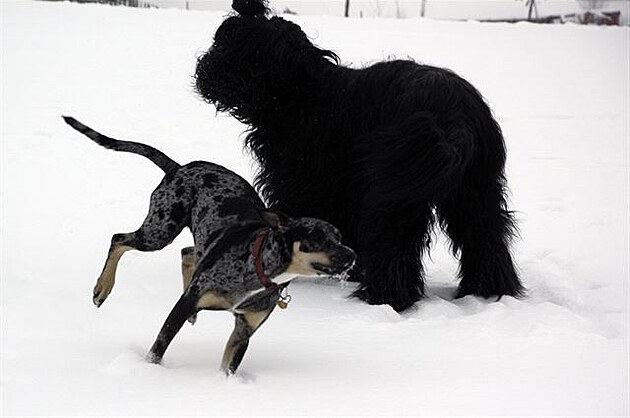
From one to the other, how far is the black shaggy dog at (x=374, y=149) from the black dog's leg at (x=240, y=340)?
4.20 ft

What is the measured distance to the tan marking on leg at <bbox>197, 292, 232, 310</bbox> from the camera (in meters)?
3.79

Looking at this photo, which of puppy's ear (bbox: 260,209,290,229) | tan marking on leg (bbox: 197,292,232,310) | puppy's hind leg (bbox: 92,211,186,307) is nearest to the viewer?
puppy's ear (bbox: 260,209,290,229)

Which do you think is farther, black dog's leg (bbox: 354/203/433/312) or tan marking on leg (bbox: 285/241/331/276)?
black dog's leg (bbox: 354/203/433/312)

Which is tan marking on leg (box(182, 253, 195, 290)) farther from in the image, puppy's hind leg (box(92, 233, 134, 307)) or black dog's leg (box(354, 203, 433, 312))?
black dog's leg (box(354, 203, 433, 312))

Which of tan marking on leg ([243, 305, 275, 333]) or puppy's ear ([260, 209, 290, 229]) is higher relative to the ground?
puppy's ear ([260, 209, 290, 229])

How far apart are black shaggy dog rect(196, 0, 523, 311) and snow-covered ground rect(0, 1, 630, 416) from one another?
0.30m

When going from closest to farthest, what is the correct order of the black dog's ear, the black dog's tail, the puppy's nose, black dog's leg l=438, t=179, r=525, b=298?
the puppy's nose → the black dog's tail → black dog's leg l=438, t=179, r=525, b=298 → the black dog's ear

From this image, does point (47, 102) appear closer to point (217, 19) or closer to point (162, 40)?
point (162, 40)

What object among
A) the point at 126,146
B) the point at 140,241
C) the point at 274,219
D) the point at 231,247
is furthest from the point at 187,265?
the point at 274,219

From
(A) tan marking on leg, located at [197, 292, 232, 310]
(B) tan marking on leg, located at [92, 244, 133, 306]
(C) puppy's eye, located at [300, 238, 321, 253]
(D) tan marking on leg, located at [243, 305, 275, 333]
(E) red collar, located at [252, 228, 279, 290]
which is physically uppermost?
(C) puppy's eye, located at [300, 238, 321, 253]

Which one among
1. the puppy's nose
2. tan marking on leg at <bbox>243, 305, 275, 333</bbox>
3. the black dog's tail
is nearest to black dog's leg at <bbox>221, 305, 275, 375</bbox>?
tan marking on leg at <bbox>243, 305, 275, 333</bbox>

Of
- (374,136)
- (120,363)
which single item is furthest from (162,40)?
(120,363)

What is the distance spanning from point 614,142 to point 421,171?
718cm

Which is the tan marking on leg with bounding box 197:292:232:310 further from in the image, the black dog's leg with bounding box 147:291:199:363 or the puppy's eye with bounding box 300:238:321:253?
the puppy's eye with bounding box 300:238:321:253
